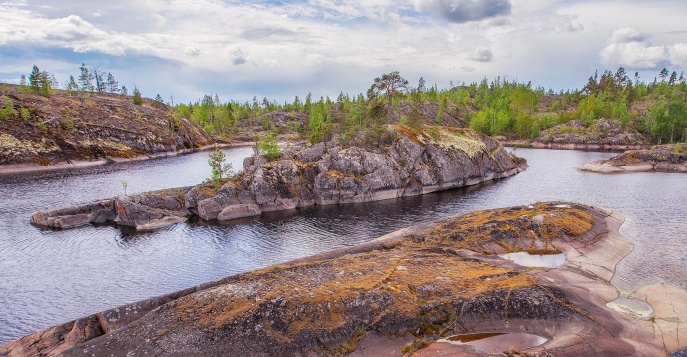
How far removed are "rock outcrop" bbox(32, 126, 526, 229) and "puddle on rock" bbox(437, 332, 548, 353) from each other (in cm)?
5111

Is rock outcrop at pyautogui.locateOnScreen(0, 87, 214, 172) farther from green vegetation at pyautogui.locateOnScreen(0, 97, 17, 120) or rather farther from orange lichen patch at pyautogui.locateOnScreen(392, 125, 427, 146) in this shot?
orange lichen patch at pyautogui.locateOnScreen(392, 125, 427, 146)

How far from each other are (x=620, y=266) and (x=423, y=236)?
21.9 m

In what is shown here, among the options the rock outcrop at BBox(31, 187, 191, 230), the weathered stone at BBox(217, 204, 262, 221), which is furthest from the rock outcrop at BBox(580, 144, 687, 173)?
the rock outcrop at BBox(31, 187, 191, 230)

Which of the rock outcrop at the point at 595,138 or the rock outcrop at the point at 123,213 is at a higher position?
the rock outcrop at the point at 595,138

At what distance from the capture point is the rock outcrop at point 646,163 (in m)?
110

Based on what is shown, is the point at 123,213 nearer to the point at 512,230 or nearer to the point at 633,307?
the point at 512,230

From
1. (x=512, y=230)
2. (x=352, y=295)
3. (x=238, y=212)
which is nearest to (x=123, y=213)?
(x=238, y=212)

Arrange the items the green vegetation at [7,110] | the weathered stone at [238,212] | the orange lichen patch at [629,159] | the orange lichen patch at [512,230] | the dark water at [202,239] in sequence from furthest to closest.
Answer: the green vegetation at [7,110] → the orange lichen patch at [629,159] → the weathered stone at [238,212] → the orange lichen patch at [512,230] → the dark water at [202,239]

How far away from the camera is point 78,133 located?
5389 inches

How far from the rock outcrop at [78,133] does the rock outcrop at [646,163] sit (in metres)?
158

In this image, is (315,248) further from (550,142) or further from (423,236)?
(550,142)

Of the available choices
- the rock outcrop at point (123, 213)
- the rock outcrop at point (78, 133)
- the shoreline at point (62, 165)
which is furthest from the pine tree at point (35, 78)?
the rock outcrop at point (123, 213)

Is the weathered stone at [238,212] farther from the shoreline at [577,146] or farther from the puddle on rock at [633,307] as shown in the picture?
the shoreline at [577,146]

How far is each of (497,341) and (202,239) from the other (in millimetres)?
45300
